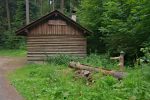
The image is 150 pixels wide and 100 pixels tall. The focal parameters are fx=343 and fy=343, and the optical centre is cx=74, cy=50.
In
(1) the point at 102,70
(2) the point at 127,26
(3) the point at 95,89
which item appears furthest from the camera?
(2) the point at 127,26

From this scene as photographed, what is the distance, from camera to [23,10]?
180 feet

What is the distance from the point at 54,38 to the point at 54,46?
645 millimetres

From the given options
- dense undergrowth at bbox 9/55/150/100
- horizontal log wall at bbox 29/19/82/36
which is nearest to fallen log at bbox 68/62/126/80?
dense undergrowth at bbox 9/55/150/100

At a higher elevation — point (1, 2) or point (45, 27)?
point (1, 2)


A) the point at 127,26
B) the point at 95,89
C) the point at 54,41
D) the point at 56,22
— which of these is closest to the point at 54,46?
the point at 54,41

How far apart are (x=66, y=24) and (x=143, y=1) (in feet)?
34.8

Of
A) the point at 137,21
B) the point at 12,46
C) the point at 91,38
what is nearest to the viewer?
the point at 137,21

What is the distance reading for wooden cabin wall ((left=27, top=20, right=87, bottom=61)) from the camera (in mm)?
27422

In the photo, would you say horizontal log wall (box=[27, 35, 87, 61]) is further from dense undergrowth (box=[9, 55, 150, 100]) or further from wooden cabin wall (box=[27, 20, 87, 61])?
dense undergrowth (box=[9, 55, 150, 100])

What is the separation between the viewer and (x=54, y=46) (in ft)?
90.5

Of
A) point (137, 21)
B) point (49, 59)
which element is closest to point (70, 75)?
point (137, 21)

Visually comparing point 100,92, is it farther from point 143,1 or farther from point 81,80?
point 143,1

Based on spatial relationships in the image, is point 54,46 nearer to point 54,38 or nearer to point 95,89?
point 54,38

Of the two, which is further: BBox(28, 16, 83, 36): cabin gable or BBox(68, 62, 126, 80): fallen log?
BBox(28, 16, 83, 36): cabin gable
